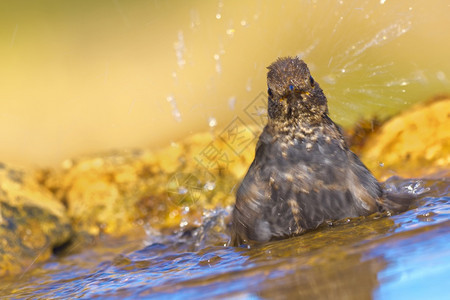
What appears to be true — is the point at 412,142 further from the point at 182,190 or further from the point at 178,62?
the point at 178,62

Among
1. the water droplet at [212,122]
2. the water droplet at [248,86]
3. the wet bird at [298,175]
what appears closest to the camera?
the wet bird at [298,175]

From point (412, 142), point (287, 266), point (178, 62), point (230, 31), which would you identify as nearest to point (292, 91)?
point (287, 266)

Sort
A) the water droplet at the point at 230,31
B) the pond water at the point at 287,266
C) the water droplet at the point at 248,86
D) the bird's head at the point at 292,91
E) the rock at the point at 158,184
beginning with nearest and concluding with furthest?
1. the pond water at the point at 287,266
2. the bird's head at the point at 292,91
3. the rock at the point at 158,184
4. the water droplet at the point at 248,86
5. the water droplet at the point at 230,31

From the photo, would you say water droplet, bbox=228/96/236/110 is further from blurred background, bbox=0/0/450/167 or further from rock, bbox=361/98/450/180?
rock, bbox=361/98/450/180

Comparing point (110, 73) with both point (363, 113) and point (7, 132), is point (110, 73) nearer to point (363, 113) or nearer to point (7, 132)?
point (7, 132)

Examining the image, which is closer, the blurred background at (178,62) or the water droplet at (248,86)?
the blurred background at (178,62)

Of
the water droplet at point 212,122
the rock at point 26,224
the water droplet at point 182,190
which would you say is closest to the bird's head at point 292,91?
the water droplet at point 182,190

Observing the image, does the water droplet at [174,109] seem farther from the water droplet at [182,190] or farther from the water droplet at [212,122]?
the water droplet at [182,190]
